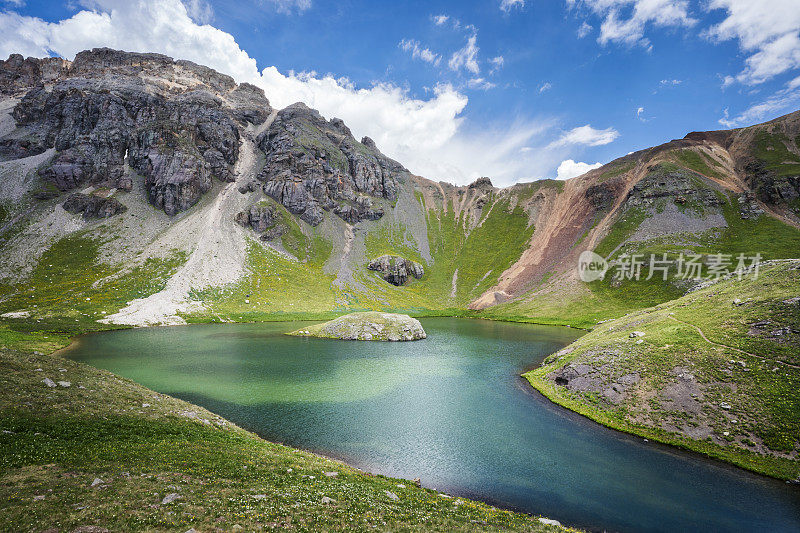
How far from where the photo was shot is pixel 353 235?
189500 mm

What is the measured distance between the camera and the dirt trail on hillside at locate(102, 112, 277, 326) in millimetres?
93800

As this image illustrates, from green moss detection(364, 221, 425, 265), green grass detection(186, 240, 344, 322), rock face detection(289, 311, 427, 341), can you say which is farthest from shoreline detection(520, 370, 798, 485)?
green moss detection(364, 221, 425, 265)

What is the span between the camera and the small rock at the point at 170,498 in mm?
13648

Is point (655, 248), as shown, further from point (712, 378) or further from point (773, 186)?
point (712, 378)

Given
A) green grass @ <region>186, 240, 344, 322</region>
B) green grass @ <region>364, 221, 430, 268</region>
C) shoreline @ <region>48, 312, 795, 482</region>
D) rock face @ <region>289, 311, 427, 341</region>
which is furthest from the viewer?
green grass @ <region>364, 221, 430, 268</region>

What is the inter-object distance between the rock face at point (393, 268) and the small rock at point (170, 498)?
14783 centimetres

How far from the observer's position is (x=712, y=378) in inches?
1325

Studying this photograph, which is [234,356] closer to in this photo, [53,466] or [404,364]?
[404,364]

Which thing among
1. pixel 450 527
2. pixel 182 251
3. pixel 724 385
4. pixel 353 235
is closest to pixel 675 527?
pixel 450 527

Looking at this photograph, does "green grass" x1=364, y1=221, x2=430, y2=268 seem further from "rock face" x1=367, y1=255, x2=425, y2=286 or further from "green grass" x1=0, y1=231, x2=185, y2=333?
"green grass" x1=0, y1=231, x2=185, y2=333

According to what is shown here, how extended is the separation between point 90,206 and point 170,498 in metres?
184

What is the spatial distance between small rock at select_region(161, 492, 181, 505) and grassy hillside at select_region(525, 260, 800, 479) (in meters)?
38.7

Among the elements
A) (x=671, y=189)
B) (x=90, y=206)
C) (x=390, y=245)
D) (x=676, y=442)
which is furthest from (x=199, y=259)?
(x=671, y=189)

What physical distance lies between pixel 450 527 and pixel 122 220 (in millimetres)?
184155
